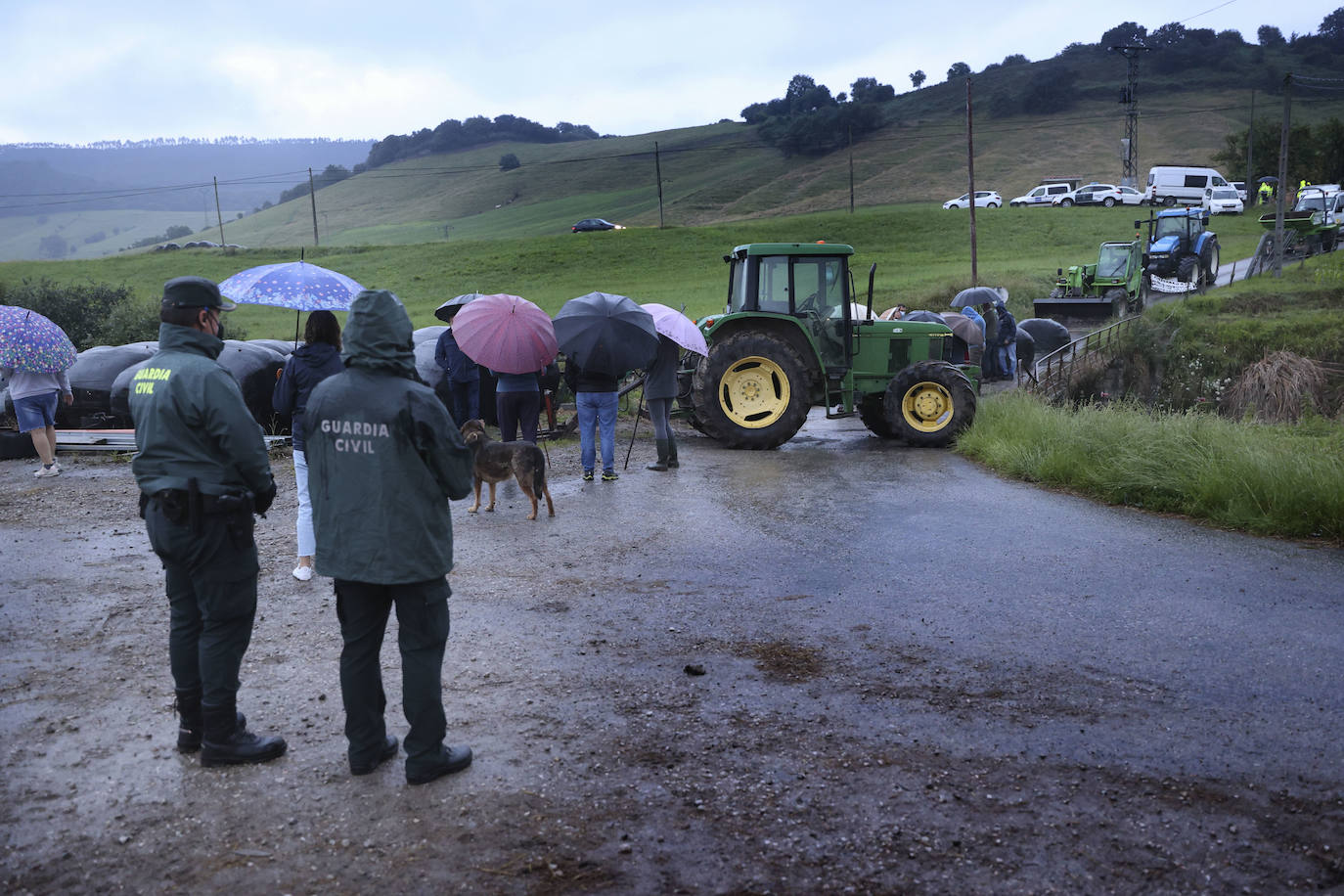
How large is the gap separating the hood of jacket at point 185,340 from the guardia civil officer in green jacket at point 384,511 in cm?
64

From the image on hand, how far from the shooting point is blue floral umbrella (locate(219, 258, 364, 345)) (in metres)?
8.49

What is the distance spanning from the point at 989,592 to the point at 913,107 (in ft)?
384

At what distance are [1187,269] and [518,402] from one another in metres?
25.4

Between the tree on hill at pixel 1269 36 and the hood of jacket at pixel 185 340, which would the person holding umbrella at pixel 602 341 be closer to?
the hood of jacket at pixel 185 340

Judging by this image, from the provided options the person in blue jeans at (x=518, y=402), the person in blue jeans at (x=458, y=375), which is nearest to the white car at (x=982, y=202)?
the person in blue jeans at (x=458, y=375)

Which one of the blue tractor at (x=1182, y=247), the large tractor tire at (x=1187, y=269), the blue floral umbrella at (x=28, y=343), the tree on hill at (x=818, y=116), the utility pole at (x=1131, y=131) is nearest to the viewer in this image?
the blue floral umbrella at (x=28, y=343)

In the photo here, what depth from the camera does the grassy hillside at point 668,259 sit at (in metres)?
39.1

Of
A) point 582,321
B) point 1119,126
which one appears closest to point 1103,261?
point 582,321

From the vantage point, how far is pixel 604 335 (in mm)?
10445

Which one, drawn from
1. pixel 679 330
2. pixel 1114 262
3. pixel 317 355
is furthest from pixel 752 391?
pixel 1114 262

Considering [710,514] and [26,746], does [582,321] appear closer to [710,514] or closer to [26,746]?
[710,514]

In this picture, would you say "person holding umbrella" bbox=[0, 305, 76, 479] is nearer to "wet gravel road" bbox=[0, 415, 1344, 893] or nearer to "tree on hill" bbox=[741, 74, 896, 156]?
"wet gravel road" bbox=[0, 415, 1344, 893]

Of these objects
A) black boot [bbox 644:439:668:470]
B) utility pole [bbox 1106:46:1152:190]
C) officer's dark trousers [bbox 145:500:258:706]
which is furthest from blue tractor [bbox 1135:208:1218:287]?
utility pole [bbox 1106:46:1152:190]

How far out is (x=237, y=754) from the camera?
4434mm
